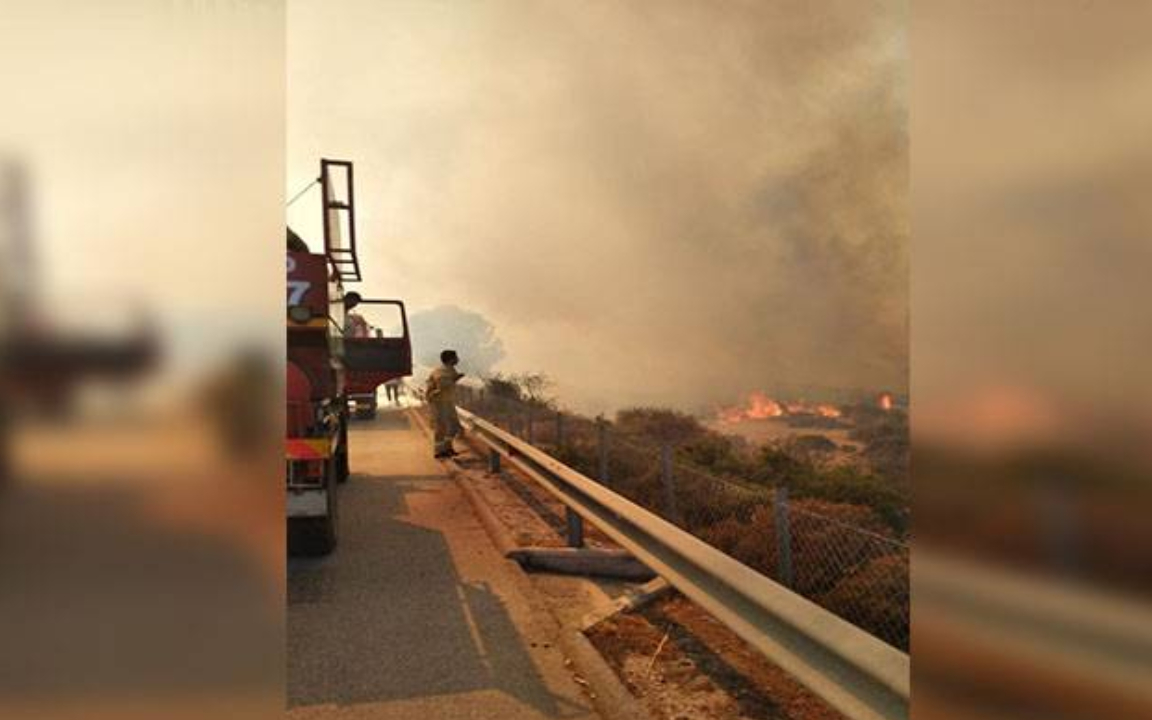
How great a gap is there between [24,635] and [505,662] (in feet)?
9.70

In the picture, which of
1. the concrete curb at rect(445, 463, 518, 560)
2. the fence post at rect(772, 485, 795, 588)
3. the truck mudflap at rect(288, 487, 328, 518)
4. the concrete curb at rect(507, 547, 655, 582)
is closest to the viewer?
the fence post at rect(772, 485, 795, 588)

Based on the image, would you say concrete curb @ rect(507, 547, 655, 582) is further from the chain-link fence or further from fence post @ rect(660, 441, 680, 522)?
the chain-link fence

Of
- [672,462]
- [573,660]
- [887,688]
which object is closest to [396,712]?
[573,660]

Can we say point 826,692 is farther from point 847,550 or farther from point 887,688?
point 847,550

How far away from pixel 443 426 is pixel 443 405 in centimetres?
32

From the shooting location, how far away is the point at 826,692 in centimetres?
202

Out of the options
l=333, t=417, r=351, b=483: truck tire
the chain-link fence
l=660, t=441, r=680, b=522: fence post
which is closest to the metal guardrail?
the chain-link fence

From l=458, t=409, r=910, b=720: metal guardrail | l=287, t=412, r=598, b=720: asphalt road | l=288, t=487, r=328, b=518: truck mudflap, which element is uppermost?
l=458, t=409, r=910, b=720: metal guardrail

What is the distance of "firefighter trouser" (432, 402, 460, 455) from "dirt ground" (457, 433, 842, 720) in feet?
21.3

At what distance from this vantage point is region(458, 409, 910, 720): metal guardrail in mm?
1824

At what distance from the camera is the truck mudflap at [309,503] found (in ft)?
16.9

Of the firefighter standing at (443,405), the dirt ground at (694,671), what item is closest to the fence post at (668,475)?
the dirt ground at (694,671)

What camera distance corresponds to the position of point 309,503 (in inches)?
205

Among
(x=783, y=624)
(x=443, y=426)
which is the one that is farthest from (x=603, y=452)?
(x=783, y=624)
